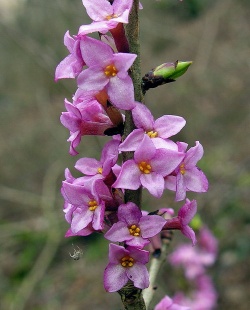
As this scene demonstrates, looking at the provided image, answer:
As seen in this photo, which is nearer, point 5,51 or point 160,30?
point 160,30

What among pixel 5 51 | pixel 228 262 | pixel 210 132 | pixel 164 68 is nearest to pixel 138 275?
pixel 164 68

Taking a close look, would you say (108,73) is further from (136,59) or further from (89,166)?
(89,166)

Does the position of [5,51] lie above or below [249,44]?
below

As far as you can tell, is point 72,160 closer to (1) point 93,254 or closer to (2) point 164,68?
(1) point 93,254

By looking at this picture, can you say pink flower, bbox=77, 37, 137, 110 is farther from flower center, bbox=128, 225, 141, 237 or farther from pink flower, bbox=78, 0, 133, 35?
flower center, bbox=128, 225, 141, 237

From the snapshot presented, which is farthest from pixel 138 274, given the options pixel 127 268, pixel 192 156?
pixel 192 156

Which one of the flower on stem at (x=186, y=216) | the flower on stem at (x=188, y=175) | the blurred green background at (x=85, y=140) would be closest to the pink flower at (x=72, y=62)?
the flower on stem at (x=188, y=175)

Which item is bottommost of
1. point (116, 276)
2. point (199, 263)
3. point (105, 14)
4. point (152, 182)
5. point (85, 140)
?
point (85, 140)
